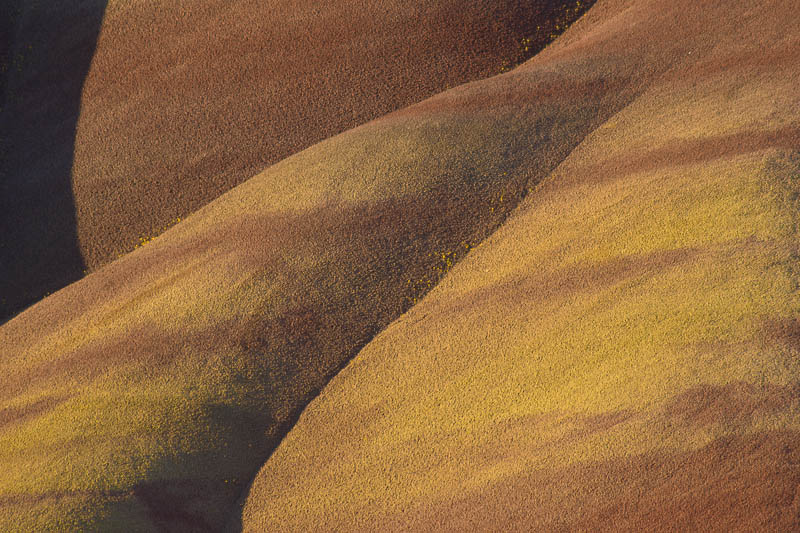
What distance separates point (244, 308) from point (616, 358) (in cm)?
533

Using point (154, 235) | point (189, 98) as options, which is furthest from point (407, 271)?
point (189, 98)

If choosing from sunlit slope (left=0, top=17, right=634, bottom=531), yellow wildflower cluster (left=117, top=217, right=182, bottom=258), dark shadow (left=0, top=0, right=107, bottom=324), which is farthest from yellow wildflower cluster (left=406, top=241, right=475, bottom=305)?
dark shadow (left=0, top=0, right=107, bottom=324)

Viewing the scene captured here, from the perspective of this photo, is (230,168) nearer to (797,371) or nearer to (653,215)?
(653,215)

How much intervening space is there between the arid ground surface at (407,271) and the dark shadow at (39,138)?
8cm

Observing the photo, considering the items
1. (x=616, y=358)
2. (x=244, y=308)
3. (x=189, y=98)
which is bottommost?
(x=616, y=358)

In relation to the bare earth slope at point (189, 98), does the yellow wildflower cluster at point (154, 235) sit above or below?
below

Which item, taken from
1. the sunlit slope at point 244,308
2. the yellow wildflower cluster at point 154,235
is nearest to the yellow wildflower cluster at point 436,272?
the sunlit slope at point 244,308

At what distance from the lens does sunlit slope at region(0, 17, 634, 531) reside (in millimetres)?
9039

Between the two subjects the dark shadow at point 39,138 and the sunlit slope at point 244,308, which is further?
the dark shadow at point 39,138

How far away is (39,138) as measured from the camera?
12.6 m

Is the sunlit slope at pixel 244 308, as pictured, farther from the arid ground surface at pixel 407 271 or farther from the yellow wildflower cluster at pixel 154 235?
the yellow wildflower cluster at pixel 154 235

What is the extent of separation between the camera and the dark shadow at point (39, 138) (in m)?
11.7

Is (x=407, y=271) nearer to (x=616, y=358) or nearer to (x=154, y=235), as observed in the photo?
(x=616, y=358)

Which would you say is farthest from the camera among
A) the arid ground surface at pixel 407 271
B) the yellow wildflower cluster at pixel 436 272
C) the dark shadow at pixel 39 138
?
the dark shadow at pixel 39 138
